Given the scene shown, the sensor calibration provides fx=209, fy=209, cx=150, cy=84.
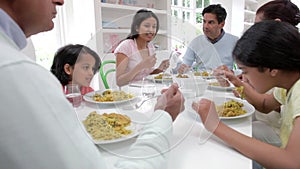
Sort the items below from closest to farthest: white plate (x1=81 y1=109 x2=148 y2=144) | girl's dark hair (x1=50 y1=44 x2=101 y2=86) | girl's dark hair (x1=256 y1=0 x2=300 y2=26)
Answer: white plate (x1=81 y1=109 x2=148 y2=144) < girl's dark hair (x1=50 y1=44 x2=101 y2=86) < girl's dark hair (x1=256 y1=0 x2=300 y2=26)

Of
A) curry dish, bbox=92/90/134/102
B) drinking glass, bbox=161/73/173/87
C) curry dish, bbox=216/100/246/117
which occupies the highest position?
drinking glass, bbox=161/73/173/87

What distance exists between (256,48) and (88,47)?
544 mm

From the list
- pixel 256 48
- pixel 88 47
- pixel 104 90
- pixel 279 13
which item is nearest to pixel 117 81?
pixel 104 90

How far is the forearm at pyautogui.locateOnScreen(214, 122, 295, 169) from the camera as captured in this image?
0.54m

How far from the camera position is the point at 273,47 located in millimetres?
684

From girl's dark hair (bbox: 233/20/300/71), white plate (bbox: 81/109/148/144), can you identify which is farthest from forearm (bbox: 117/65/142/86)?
girl's dark hair (bbox: 233/20/300/71)

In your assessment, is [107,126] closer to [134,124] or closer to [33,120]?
[134,124]

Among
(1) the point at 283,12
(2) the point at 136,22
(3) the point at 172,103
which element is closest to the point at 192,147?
A: (3) the point at 172,103

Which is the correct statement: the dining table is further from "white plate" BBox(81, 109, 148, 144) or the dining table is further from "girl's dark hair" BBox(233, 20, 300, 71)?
"girl's dark hair" BBox(233, 20, 300, 71)

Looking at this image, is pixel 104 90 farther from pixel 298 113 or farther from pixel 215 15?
pixel 215 15

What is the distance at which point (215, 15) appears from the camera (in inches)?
78.2

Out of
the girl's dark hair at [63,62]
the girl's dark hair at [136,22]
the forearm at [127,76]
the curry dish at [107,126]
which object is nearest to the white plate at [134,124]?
the curry dish at [107,126]

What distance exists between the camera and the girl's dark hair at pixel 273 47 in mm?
683

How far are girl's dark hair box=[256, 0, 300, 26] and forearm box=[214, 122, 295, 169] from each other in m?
0.89
